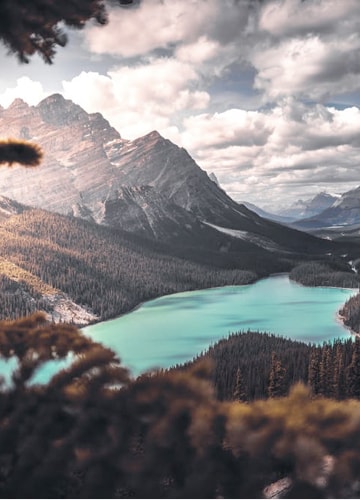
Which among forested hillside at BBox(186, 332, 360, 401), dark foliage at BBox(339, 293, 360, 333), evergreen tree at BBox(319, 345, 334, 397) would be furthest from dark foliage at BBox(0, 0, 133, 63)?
dark foliage at BBox(339, 293, 360, 333)

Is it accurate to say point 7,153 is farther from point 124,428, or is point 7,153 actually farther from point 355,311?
point 355,311

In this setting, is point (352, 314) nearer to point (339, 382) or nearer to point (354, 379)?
point (354, 379)

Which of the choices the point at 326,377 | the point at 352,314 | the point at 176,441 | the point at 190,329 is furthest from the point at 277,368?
the point at 352,314

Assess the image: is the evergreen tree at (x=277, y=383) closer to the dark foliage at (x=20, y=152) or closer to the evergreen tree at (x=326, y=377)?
the evergreen tree at (x=326, y=377)

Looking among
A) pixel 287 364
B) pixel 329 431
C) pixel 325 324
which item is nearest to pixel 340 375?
pixel 287 364

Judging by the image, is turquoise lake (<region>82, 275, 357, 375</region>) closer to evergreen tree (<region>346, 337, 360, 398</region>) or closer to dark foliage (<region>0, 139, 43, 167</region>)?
evergreen tree (<region>346, 337, 360, 398</region>)

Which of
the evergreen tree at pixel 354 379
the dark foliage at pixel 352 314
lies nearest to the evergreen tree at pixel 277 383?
the evergreen tree at pixel 354 379
